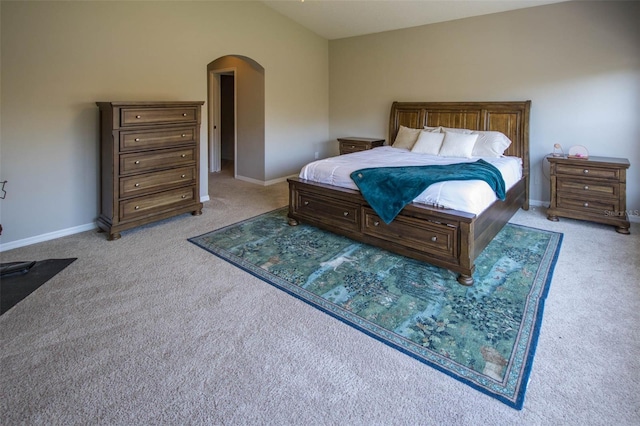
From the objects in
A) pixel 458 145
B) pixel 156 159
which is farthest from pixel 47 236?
pixel 458 145

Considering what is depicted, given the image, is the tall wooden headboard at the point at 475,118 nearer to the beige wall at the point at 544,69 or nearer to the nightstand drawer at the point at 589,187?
the beige wall at the point at 544,69

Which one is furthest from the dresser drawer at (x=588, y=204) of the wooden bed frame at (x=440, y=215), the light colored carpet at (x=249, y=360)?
the light colored carpet at (x=249, y=360)

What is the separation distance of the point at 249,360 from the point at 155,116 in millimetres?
2860

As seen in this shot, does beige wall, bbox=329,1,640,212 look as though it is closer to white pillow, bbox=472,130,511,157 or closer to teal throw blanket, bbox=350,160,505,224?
white pillow, bbox=472,130,511,157

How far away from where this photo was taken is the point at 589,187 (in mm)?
3945

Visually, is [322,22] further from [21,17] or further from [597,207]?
[597,207]

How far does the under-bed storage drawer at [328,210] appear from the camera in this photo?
11.4 feet

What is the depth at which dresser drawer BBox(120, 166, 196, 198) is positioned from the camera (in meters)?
3.67

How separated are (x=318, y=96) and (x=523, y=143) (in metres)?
3.59

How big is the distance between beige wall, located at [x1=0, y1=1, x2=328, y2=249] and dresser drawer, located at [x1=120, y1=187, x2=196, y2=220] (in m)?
0.54

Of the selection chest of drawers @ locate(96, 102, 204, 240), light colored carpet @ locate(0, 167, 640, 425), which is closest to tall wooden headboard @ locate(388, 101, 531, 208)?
light colored carpet @ locate(0, 167, 640, 425)

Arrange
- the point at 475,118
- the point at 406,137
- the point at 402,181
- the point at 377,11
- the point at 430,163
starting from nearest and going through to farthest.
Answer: the point at 402,181 → the point at 430,163 → the point at 475,118 → the point at 377,11 → the point at 406,137

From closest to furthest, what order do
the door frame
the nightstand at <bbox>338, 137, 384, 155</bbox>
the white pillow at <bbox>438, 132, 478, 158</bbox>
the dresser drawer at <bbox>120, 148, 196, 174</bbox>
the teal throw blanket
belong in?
the teal throw blanket → the dresser drawer at <bbox>120, 148, 196, 174</bbox> → the white pillow at <bbox>438, 132, 478, 158</bbox> → the nightstand at <bbox>338, 137, 384, 155</bbox> → the door frame

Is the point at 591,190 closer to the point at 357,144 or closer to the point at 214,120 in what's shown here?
the point at 357,144
